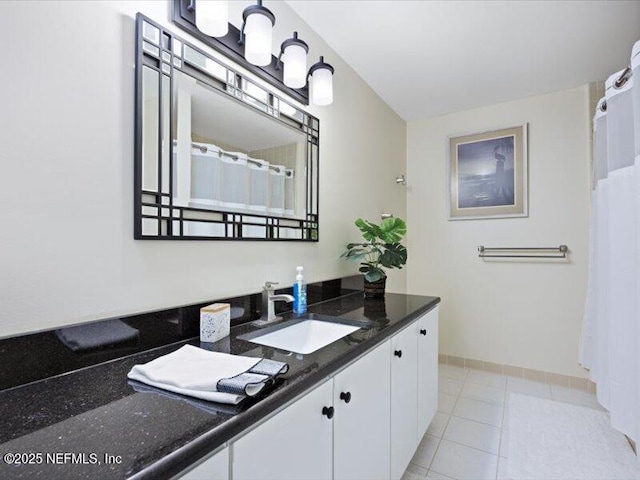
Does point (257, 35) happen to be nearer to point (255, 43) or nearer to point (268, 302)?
point (255, 43)

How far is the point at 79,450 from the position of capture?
487mm

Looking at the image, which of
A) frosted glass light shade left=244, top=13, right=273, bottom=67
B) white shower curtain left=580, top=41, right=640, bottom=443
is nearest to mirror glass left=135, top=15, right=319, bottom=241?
frosted glass light shade left=244, top=13, right=273, bottom=67

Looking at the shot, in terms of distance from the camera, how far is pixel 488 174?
9.11 feet

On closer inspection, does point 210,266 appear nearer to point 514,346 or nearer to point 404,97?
point 404,97

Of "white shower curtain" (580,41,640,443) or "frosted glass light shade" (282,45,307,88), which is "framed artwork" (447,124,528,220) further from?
"frosted glass light shade" (282,45,307,88)

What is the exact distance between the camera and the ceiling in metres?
1.65

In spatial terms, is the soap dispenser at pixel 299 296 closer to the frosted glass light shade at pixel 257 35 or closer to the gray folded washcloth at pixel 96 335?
the gray folded washcloth at pixel 96 335

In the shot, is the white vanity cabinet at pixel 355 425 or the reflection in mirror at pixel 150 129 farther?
the reflection in mirror at pixel 150 129

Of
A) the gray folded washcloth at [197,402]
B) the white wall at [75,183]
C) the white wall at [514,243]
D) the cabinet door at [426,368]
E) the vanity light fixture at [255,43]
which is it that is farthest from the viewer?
the white wall at [514,243]

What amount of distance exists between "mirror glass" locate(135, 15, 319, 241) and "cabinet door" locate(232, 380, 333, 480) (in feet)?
2.17

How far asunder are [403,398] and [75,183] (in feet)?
4.65

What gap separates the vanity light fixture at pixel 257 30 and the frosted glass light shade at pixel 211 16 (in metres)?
0.11

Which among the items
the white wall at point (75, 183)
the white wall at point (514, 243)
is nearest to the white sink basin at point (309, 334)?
the white wall at point (75, 183)

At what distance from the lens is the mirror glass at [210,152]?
1.00m
